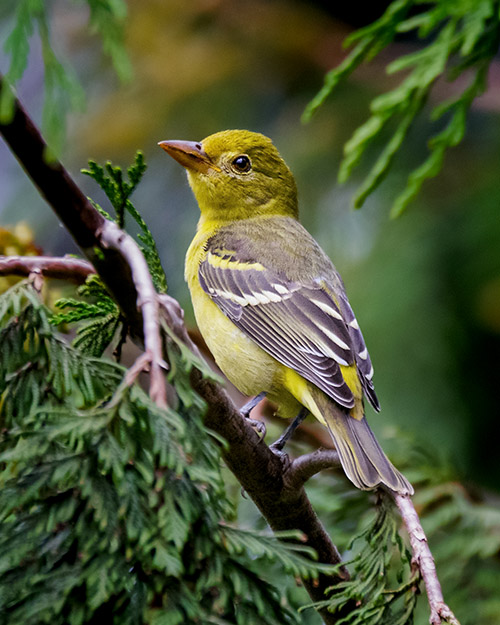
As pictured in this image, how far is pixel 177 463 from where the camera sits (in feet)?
4.60

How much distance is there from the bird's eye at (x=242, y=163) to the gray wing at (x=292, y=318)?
1.72 ft

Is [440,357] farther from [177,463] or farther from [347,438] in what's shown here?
[177,463]

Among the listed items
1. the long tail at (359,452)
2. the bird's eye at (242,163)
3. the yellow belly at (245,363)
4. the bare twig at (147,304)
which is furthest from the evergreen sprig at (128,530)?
the bird's eye at (242,163)

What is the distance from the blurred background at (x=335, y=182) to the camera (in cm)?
404

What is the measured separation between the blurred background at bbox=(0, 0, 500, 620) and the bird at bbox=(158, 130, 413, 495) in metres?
0.58

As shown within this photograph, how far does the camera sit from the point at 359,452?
2.43 m

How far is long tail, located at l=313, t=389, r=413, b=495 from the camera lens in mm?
2197

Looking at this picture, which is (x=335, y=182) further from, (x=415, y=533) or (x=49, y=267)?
(x=415, y=533)

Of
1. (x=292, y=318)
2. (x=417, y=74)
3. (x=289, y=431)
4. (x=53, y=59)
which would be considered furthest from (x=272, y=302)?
(x=53, y=59)

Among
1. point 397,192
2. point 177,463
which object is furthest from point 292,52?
point 177,463

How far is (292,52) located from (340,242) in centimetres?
131

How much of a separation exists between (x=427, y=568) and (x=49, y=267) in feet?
3.81

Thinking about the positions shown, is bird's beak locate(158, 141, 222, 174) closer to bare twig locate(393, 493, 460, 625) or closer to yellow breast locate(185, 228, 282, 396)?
yellow breast locate(185, 228, 282, 396)

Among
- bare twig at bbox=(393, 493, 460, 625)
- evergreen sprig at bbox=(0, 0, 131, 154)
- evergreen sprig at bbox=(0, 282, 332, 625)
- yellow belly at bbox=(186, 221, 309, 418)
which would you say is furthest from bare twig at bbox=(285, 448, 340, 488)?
evergreen sprig at bbox=(0, 0, 131, 154)
